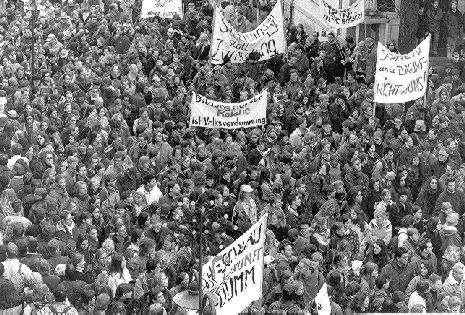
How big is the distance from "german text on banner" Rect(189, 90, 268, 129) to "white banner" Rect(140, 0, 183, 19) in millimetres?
6508

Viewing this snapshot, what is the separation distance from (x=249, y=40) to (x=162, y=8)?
4.14 meters

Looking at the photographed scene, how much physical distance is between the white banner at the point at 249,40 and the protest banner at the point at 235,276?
26.5ft

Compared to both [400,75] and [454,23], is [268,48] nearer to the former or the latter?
[400,75]

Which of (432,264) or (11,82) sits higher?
(11,82)

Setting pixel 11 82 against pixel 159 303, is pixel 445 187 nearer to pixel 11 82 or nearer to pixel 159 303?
pixel 159 303

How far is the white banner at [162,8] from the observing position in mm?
21828

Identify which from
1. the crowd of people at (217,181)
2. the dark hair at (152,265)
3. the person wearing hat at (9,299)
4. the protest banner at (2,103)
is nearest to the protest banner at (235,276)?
the crowd of people at (217,181)

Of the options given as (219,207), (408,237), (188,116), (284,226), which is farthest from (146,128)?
(408,237)

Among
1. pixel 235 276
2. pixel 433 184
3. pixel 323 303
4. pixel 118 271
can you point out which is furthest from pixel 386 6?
pixel 235 276

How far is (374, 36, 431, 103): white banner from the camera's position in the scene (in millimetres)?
16297

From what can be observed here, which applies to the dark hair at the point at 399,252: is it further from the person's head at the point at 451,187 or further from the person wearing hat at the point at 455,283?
the person's head at the point at 451,187

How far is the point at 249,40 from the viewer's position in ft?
60.3

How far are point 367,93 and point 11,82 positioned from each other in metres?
6.61

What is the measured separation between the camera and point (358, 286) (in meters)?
11.0
